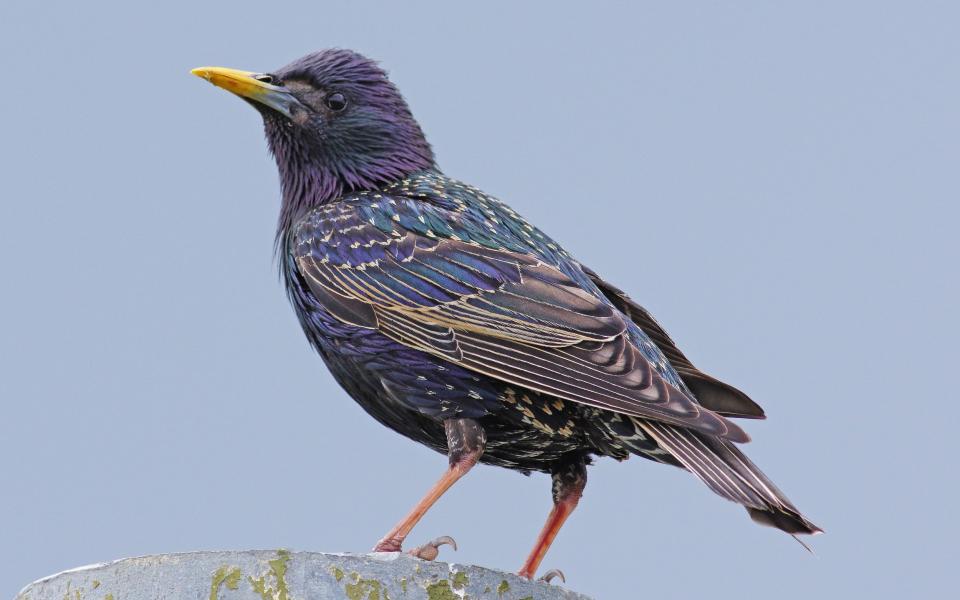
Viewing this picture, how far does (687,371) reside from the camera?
709cm

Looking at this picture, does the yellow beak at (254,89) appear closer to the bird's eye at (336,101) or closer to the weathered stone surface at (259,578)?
the bird's eye at (336,101)

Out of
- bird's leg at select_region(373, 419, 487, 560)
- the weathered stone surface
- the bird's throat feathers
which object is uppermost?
the bird's throat feathers

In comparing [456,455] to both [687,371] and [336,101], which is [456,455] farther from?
[336,101]

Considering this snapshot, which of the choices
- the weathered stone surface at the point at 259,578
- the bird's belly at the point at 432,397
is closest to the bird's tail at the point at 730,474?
the bird's belly at the point at 432,397

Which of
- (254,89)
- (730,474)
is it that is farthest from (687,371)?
(254,89)

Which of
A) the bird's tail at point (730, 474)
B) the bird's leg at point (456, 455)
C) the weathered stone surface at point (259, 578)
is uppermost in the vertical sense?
the bird's tail at point (730, 474)

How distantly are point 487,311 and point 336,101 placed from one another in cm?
177

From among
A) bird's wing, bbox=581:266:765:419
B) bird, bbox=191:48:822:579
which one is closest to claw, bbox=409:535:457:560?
bird, bbox=191:48:822:579

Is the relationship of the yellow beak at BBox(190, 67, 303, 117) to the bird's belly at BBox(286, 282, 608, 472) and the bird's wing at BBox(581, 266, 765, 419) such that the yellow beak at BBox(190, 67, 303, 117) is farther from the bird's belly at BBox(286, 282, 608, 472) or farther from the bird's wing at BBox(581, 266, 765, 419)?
the bird's wing at BBox(581, 266, 765, 419)

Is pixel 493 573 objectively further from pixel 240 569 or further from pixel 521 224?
pixel 521 224

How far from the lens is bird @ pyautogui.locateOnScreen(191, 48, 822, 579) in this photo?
5.90 m

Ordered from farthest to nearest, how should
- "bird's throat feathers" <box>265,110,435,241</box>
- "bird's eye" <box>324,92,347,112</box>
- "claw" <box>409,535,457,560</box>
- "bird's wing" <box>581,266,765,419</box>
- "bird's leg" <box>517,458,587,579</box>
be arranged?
1. "bird's eye" <box>324,92,347,112</box>
2. "bird's throat feathers" <box>265,110,435,241</box>
3. "bird's wing" <box>581,266,765,419</box>
4. "bird's leg" <box>517,458,587,579</box>
5. "claw" <box>409,535,457,560</box>

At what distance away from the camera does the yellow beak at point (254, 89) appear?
7211 millimetres

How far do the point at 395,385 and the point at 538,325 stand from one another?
0.71 meters
